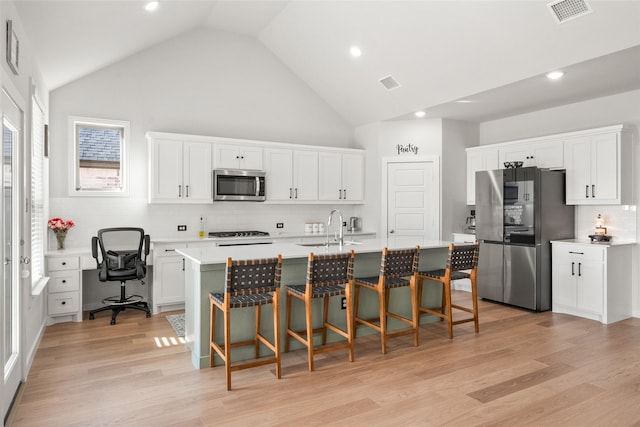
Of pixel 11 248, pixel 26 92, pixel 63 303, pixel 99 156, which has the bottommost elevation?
pixel 63 303

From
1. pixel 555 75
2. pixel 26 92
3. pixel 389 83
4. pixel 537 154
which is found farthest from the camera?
pixel 389 83

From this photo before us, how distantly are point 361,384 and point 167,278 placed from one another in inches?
124

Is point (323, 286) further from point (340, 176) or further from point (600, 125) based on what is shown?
point (600, 125)

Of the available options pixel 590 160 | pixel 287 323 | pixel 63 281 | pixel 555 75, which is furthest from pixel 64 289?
pixel 590 160

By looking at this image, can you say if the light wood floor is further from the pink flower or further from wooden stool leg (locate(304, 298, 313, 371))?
the pink flower

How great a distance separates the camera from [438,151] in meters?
6.86

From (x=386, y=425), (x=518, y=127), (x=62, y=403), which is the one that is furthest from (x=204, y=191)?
(x=518, y=127)

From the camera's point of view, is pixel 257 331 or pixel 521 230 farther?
pixel 521 230

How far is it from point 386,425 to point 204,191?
13.9ft

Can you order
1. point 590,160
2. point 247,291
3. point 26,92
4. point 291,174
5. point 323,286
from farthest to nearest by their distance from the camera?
point 291,174
point 590,160
point 323,286
point 26,92
point 247,291

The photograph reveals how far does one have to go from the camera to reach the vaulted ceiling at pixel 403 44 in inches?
153

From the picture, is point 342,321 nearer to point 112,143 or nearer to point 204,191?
point 204,191

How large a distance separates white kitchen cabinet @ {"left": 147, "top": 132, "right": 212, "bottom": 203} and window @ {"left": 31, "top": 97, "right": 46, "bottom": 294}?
1251mm

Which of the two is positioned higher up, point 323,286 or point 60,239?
point 60,239
